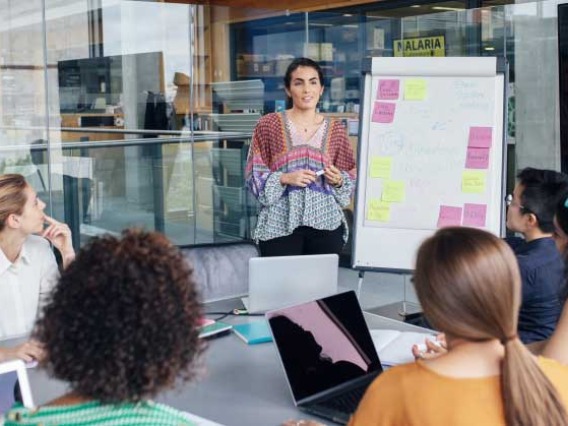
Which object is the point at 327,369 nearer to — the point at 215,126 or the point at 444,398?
the point at 444,398

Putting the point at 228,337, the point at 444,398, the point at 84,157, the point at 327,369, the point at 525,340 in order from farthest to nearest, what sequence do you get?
the point at 84,157 → the point at 525,340 → the point at 228,337 → the point at 327,369 → the point at 444,398

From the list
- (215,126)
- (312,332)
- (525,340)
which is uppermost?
(215,126)

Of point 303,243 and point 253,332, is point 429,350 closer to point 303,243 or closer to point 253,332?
point 253,332

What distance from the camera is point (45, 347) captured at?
125 centimetres

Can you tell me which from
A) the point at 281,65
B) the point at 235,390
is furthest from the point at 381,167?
the point at 281,65

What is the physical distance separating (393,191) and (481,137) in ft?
1.46

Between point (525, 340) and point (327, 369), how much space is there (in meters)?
0.95

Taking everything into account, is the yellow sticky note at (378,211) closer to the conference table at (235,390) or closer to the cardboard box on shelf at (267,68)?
the conference table at (235,390)

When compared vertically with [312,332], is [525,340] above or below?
below

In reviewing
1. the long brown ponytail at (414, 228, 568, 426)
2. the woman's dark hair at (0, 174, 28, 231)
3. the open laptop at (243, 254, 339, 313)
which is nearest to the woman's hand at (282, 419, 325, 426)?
the long brown ponytail at (414, 228, 568, 426)

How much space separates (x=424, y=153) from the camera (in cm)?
360

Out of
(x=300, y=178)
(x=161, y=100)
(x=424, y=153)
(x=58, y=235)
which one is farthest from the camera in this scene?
(x=161, y=100)

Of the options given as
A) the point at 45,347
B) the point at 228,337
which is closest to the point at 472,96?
the point at 228,337

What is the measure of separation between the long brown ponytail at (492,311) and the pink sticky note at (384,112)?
2.28 meters
